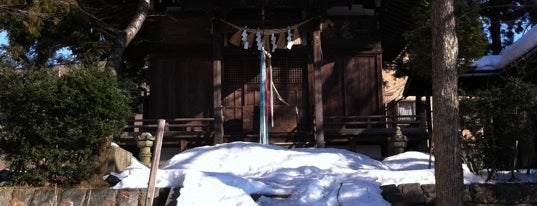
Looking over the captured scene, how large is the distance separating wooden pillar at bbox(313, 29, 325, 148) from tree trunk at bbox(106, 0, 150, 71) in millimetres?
4281

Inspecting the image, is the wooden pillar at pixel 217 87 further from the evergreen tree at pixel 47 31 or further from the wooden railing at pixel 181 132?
the evergreen tree at pixel 47 31

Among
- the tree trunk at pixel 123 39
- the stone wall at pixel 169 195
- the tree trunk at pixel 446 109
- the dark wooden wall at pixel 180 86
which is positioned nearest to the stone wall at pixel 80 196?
the stone wall at pixel 169 195

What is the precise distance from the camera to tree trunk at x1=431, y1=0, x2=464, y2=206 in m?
7.56

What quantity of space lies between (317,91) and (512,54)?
15.1 feet

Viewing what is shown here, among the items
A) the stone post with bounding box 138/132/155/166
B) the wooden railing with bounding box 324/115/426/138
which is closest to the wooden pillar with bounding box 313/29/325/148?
the wooden railing with bounding box 324/115/426/138

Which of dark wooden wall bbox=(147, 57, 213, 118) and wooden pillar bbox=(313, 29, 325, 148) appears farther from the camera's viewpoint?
dark wooden wall bbox=(147, 57, 213, 118)

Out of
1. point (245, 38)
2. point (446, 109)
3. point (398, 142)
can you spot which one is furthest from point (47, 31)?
point (446, 109)

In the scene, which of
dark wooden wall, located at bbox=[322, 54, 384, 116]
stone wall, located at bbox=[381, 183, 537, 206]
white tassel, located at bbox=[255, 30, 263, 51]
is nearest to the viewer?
stone wall, located at bbox=[381, 183, 537, 206]

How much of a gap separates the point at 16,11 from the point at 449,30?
270 inches

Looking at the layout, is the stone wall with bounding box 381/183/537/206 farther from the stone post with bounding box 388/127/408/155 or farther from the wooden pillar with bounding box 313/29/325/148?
the wooden pillar with bounding box 313/29/325/148

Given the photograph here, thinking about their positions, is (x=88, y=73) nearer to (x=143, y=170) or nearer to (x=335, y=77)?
(x=143, y=170)

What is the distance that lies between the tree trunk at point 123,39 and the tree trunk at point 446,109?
252 inches

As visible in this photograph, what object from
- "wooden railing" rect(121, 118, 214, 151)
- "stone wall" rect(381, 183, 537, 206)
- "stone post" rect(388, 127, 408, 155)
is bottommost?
"stone wall" rect(381, 183, 537, 206)

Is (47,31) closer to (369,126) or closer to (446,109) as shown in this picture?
(369,126)
